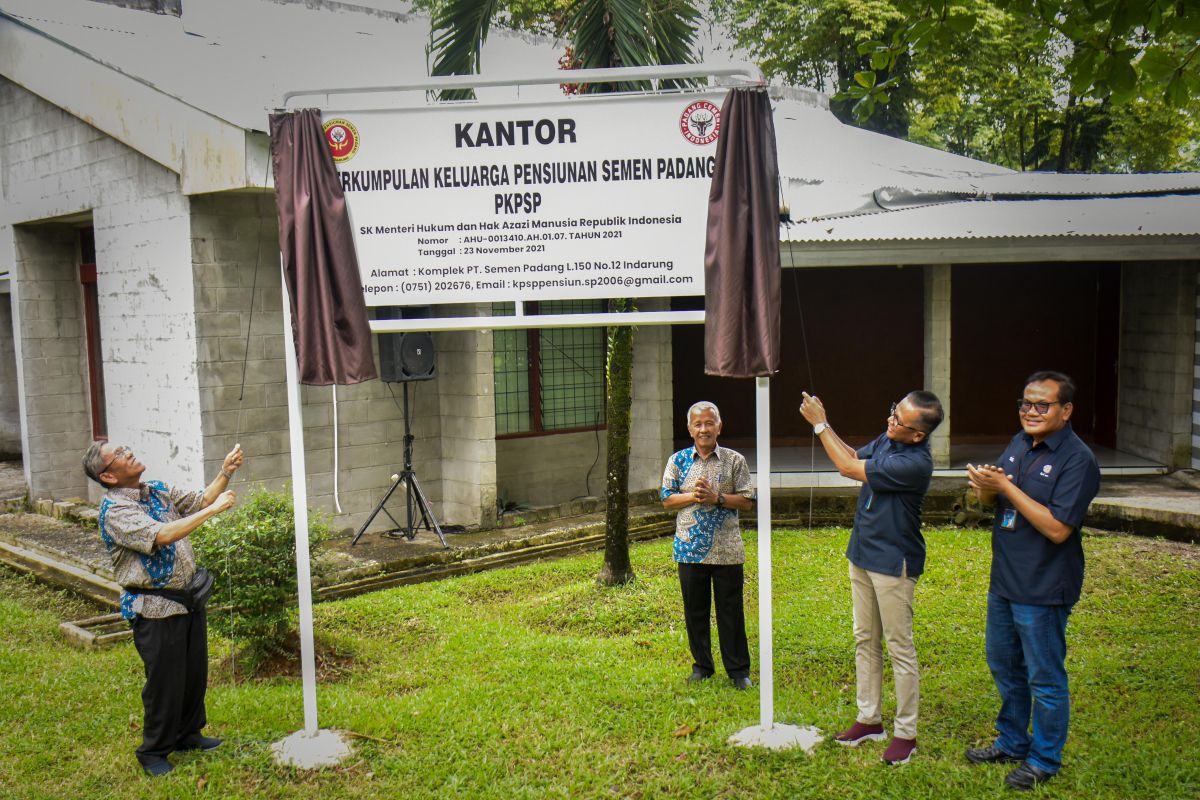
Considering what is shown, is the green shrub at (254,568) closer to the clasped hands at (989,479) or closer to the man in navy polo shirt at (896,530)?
the man in navy polo shirt at (896,530)

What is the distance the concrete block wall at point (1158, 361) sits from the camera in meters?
12.8

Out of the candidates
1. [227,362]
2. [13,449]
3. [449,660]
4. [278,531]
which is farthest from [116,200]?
[13,449]

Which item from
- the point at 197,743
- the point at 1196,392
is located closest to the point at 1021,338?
the point at 1196,392

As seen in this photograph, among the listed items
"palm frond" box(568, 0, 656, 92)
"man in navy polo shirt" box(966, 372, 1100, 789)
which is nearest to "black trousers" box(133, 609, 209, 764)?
"man in navy polo shirt" box(966, 372, 1100, 789)

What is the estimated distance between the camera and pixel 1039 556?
4.51 meters

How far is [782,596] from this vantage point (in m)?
8.36

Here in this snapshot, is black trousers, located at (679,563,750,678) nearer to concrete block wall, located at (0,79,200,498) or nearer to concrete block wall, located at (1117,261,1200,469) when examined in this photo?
concrete block wall, located at (0,79,200,498)

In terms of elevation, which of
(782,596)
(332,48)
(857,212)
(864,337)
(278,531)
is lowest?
(782,596)

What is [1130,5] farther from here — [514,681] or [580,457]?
[580,457]

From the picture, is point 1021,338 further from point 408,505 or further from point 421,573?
point 421,573

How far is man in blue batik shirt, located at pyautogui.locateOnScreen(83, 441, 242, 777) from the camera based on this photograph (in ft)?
16.0

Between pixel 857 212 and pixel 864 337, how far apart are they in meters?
4.15

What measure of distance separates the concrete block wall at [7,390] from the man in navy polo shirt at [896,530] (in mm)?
16023

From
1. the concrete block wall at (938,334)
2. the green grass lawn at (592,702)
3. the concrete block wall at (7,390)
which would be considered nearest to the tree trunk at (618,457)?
the green grass lawn at (592,702)
